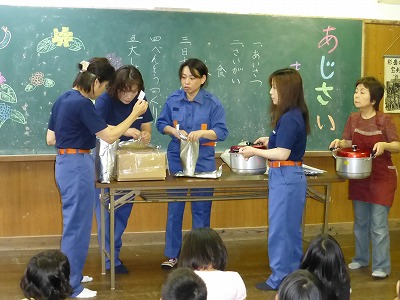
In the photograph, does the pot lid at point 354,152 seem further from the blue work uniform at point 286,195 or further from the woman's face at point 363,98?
the blue work uniform at point 286,195

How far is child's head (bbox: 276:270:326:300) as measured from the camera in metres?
1.92

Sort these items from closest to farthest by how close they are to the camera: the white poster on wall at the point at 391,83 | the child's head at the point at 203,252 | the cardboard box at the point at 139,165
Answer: the child's head at the point at 203,252, the cardboard box at the point at 139,165, the white poster on wall at the point at 391,83

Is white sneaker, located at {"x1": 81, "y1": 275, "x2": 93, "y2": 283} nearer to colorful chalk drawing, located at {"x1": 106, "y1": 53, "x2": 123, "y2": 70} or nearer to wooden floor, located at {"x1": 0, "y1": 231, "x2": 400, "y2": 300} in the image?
wooden floor, located at {"x1": 0, "y1": 231, "x2": 400, "y2": 300}

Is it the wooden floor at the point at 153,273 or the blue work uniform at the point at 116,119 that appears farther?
the blue work uniform at the point at 116,119

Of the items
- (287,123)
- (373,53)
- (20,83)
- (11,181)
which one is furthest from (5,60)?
(373,53)

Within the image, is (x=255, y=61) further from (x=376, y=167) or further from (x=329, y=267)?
(x=329, y=267)

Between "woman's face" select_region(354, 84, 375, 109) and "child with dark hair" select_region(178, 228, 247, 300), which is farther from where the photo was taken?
"woman's face" select_region(354, 84, 375, 109)

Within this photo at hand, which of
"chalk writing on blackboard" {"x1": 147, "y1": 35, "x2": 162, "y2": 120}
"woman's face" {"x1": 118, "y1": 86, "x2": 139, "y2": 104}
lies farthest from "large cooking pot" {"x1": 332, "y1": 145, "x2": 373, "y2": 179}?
"chalk writing on blackboard" {"x1": 147, "y1": 35, "x2": 162, "y2": 120}

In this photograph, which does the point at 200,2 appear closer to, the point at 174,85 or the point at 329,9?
the point at 174,85

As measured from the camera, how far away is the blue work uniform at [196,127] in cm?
440

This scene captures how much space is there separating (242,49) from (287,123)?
5.39ft

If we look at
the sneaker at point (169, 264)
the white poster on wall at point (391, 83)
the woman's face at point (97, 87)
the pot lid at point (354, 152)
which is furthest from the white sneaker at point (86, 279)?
the white poster on wall at point (391, 83)

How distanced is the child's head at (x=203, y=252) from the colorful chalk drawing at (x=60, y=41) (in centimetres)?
271

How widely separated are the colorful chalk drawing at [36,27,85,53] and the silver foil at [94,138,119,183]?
115 cm
